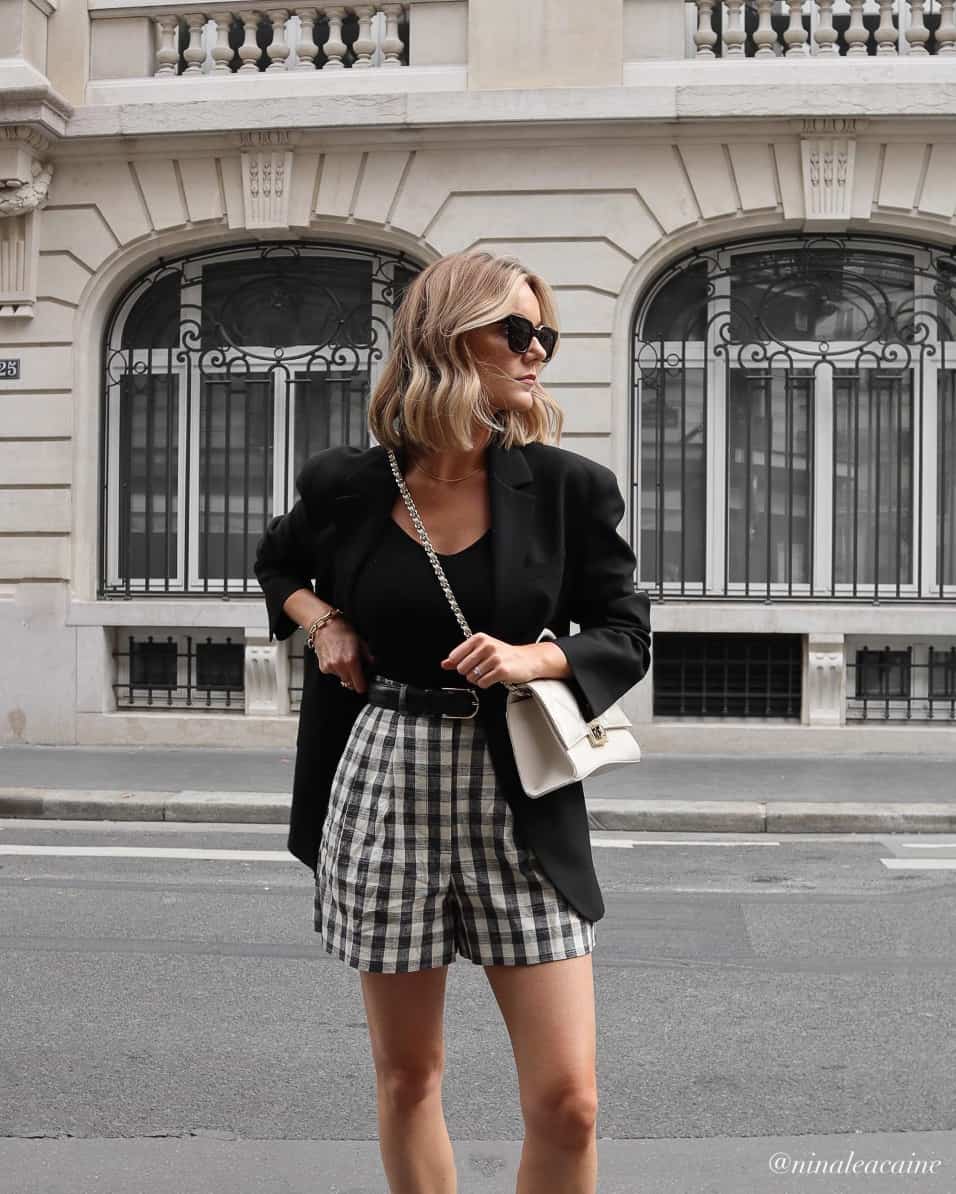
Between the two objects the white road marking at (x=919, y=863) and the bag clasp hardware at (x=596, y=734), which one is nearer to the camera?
the bag clasp hardware at (x=596, y=734)

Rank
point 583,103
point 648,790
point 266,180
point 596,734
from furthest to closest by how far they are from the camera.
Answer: point 266,180 → point 583,103 → point 648,790 → point 596,734

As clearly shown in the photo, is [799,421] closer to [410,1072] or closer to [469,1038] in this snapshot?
[469,1038]

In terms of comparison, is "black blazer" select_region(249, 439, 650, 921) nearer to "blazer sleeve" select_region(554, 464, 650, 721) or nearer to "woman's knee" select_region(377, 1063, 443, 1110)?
"blazer sleeve" select_region(554, 464, 650, 721)

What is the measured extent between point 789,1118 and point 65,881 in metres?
4.13

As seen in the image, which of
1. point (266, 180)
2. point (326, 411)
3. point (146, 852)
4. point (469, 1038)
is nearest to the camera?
point (469, 1038)

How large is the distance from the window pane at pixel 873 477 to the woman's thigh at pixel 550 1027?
10.1 meters

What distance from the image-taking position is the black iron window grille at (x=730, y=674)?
12.0 metres

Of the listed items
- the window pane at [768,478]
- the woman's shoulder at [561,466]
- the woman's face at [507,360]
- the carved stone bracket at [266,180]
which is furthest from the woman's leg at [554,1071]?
the carved stone bracket at [266,180]

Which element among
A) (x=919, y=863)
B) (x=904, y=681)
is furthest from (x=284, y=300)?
(x=919, y=863)

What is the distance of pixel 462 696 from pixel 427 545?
0.25m

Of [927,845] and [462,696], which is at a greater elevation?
[462,696]

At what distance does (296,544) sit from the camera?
2.60m

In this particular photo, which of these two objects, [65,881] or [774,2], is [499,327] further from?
[774,2]

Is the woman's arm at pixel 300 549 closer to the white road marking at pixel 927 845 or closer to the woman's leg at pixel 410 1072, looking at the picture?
the woman's leg at pixel 410 1072
